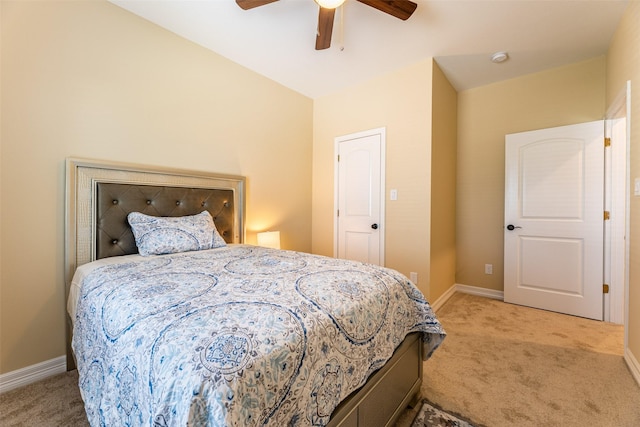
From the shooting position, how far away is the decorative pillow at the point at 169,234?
6.07ft

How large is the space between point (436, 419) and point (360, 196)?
2252 millimetres

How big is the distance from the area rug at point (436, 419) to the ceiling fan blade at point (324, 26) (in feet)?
7.99

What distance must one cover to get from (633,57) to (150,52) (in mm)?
3580

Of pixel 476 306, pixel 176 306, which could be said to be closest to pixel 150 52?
pixel 176 306

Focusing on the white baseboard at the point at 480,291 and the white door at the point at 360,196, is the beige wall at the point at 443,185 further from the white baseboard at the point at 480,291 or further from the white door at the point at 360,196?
the white door at the point at 360,196

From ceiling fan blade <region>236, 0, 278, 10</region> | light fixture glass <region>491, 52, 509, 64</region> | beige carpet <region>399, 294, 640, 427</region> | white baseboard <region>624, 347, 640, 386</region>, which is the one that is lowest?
beige carpet <region>399, 294, 640, 427</region>

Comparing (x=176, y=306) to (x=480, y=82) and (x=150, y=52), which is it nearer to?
(x=150, y=52)

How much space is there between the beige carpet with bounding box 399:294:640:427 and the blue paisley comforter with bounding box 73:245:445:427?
45 cm

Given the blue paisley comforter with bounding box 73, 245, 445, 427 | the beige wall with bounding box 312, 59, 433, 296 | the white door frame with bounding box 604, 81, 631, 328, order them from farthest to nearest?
the beige wall with bounding box 312, 59, 433, 296
the white door frame with bounding box 604, 81, 631, 328
the blue paisley comforter with bounding box 73, 245, 445, 427

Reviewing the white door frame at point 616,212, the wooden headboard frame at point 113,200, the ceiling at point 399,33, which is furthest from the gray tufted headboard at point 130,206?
the white door frame at point 616,212

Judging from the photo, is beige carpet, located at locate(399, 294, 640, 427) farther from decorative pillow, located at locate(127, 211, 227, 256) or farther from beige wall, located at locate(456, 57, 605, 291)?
decorative pillow, located at locate(127, 211, 227, 256)

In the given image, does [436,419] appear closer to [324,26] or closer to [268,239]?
[268,239]

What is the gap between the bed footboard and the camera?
963 mm

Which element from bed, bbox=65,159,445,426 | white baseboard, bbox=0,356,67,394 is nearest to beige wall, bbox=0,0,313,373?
white baseboard, bbox=0,356,67,394
